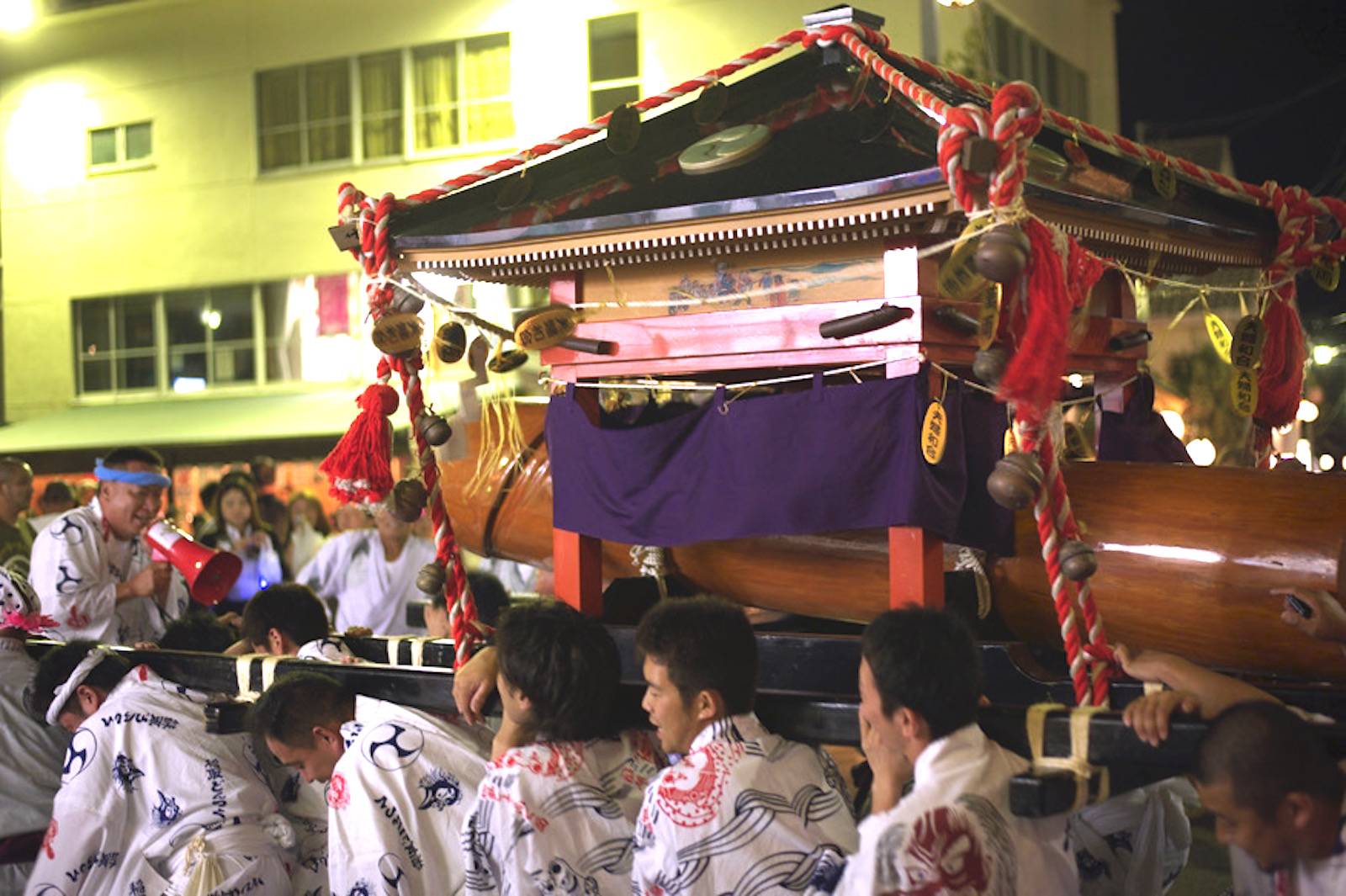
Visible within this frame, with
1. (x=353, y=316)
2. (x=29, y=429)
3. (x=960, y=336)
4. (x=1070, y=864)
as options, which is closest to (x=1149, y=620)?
(x=960, y=336)

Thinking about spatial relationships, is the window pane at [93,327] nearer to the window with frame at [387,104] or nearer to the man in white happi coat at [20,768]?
the window with frame at [387,104]

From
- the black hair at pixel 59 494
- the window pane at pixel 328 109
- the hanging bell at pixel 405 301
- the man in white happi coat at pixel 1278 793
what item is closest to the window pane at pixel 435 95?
the window pane at pixel 328 109

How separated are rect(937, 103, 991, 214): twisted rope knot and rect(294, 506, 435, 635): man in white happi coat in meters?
4.89

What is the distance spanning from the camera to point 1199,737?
2459 millimetres

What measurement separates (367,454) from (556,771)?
1.43m

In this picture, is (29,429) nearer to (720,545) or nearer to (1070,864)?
(720,545)

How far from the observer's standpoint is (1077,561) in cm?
289

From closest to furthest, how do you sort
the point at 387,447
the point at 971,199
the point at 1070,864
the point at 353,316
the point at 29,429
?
the point at 1070,864 → the point at 971,199 → the point at 387,447 → the point at 353,316 → the point at 29,429

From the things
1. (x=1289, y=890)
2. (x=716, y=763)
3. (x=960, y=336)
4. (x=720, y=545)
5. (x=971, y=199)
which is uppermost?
(x=971, y=199)

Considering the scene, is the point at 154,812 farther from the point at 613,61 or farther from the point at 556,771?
the point at 613,61

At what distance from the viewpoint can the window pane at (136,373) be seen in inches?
606

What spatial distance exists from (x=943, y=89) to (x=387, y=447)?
1.92m

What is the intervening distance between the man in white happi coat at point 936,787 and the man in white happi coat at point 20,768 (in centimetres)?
325

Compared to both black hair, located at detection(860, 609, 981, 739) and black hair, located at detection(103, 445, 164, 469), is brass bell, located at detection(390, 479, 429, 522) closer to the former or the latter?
black hair, located at detection(103, 445, 164, 469)
